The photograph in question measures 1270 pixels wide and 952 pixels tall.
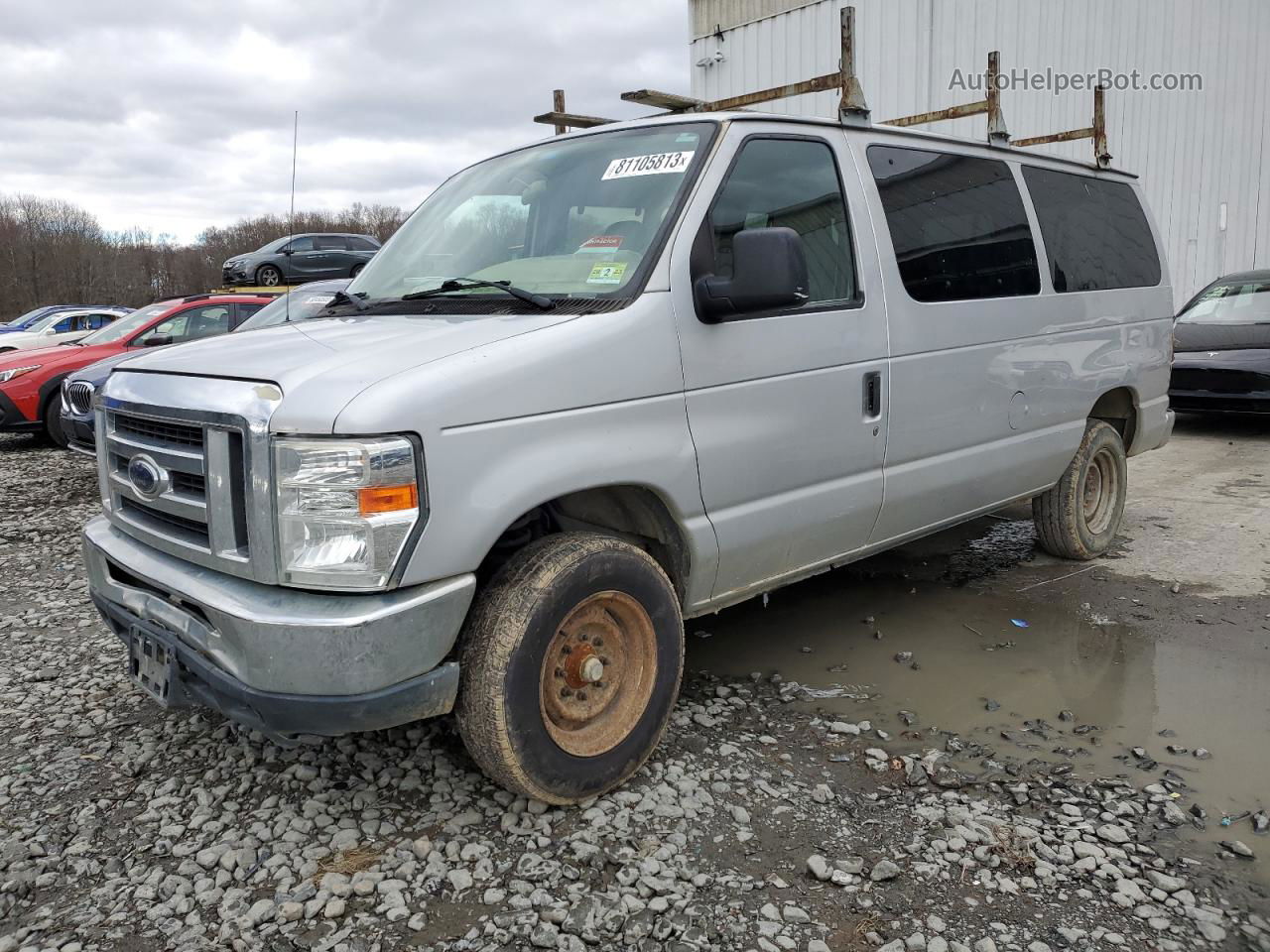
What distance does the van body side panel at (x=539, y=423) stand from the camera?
2.47 meters

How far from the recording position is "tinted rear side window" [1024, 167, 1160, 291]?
477 cm

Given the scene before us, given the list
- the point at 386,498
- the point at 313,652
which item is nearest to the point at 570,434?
the point at 386,498

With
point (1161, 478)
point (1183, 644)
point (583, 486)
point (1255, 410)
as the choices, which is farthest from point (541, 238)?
point (1255, 410)

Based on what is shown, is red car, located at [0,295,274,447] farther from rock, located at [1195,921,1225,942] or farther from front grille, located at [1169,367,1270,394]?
front grille, located at [1169,367,1270,394]

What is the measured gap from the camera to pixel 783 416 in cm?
335

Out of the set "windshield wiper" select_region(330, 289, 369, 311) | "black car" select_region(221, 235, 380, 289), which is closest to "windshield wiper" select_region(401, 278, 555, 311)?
"windshield wiper" select_region(330, 289, 369, 311)

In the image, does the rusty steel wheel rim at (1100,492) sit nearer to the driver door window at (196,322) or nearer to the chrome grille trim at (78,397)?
the chrome grille trim at (78,397)

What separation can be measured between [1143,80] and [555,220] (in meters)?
14.7

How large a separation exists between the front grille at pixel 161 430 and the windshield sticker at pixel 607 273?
1.26m

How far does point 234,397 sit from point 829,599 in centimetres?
326

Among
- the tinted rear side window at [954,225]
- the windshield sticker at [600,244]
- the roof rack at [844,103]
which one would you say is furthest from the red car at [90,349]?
the tinted rear side window at [954,225]

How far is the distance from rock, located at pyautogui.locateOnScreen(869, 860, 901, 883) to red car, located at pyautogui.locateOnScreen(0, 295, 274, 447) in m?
9.33

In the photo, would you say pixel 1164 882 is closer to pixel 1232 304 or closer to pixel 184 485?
pixel 184 485

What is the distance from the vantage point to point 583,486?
279 cm
